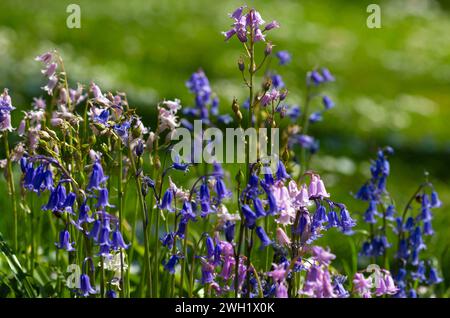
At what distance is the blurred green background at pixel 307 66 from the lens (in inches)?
334

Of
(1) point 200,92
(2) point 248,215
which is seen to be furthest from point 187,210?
(1) point 200,92

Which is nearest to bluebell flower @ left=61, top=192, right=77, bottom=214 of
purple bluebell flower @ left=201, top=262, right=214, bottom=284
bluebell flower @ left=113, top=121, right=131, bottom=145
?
bluebell flower @ left=113, top=121, right=131, bottom=145

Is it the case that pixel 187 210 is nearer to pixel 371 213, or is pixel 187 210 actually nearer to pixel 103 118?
pixel 103 118

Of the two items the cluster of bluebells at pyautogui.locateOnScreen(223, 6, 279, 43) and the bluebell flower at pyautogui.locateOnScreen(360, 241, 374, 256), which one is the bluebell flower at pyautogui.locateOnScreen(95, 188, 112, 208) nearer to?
the cluster of bluebells at pyautogui.locateOnScreen(223, 6, 279, 43)

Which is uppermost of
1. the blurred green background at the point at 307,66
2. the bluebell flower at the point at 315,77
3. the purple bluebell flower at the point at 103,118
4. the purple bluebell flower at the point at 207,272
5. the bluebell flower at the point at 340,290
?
the blurred green background at the point at 307,66

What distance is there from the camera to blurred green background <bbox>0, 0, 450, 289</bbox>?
849cm

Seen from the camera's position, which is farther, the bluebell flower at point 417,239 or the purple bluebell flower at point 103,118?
the bluebell flower at point 417,239

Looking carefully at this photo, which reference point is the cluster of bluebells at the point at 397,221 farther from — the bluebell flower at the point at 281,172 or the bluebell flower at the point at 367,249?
the bluebell flower at the point at 281,172

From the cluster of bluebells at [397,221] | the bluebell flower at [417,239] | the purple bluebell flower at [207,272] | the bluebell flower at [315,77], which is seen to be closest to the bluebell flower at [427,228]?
the cluster of bluebells at [397,221]

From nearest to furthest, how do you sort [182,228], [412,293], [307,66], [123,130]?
[123,130], [182,228], [412,293], [307,66]

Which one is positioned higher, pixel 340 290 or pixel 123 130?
pixel 123 130

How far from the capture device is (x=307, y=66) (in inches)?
489
